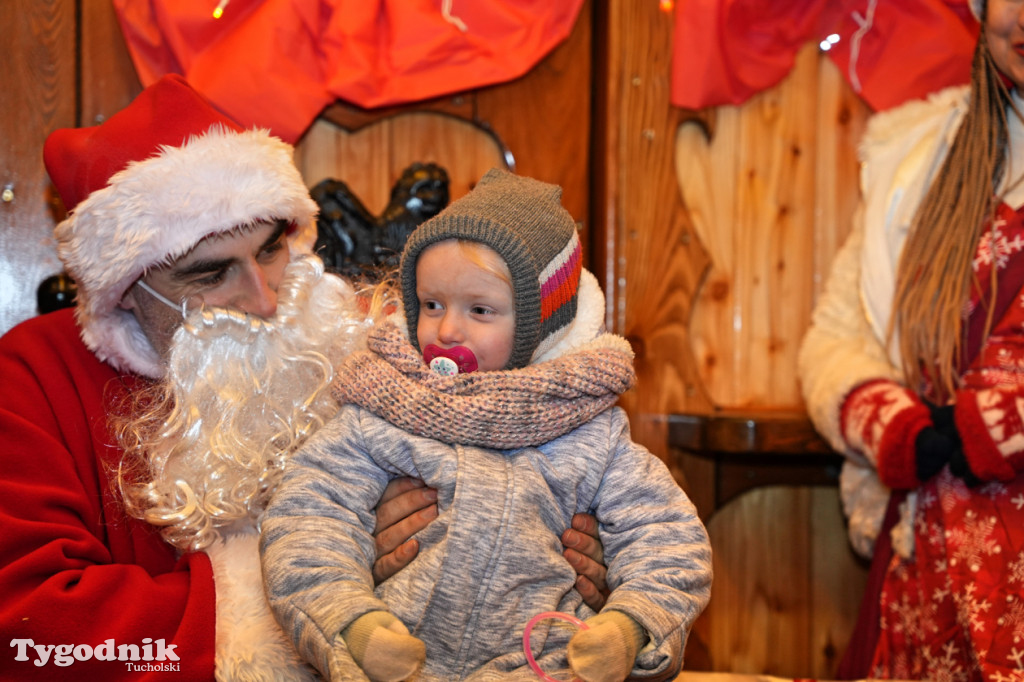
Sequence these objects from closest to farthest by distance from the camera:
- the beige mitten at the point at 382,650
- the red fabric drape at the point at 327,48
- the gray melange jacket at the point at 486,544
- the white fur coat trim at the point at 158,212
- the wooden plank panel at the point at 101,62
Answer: the beige mitten at the point at 382,650
the gray melange jacket at the point at 486,544
the white fur coat trim at the point at 158,212
the red fabric drape at the point at 327,48
the wooden plank panel at the point at 101,62

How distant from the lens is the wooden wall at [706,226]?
7.28 ft

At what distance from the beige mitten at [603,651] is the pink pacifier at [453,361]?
427mm

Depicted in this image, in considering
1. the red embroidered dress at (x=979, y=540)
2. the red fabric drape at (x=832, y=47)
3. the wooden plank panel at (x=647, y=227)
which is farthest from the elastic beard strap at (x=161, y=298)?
the red embroidered dress at (x=979, y=540)

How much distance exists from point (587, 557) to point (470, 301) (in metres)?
0.45

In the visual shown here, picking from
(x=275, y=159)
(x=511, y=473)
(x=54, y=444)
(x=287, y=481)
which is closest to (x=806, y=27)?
(x=275, y=159)

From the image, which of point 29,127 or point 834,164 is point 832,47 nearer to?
point 834,164

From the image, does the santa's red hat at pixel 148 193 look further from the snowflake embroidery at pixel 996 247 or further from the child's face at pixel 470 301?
the snowflake embroidery at pixel 996 247

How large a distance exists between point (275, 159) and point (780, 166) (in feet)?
4.71

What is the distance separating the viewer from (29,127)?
6.61 feet

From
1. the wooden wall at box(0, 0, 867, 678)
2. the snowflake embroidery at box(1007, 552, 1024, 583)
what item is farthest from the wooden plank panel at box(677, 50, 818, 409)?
the snowflake embroidery at box(1007, 552, 1024, 583)

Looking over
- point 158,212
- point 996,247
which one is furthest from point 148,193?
point 996,247

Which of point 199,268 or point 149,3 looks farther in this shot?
point 149,3

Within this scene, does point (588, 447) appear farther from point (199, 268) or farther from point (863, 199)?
point (863, 199)

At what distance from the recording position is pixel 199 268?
5.09 ft
